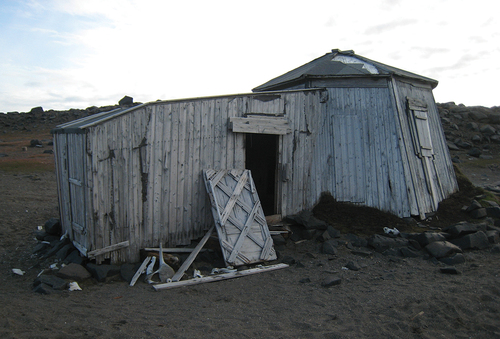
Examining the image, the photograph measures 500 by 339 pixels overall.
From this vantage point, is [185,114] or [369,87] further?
[369,87]

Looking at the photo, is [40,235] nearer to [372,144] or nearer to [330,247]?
[330,247]

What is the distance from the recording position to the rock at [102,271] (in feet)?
20.9

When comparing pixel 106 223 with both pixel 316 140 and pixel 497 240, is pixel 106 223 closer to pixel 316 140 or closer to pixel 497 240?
pixel 316 140

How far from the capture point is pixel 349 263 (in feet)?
23.3

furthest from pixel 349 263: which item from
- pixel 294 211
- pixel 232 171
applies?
pixel 232 171

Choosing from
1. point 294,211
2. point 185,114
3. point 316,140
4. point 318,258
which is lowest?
point 318,258

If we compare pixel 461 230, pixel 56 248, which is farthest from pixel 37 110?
pixel 461 230

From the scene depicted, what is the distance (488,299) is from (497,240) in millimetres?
3434

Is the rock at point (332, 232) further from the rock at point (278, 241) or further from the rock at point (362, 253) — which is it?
the rock at point (278, 241)

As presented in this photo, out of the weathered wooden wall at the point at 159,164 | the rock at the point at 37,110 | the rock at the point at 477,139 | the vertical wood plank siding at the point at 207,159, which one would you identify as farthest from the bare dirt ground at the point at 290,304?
the rock at the point at 37,110

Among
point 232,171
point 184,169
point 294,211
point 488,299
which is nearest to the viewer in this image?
point 488,299

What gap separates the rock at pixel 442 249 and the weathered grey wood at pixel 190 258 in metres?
4.58

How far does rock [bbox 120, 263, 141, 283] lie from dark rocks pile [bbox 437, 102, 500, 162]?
68.8 feet

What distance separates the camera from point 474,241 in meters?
7.70
